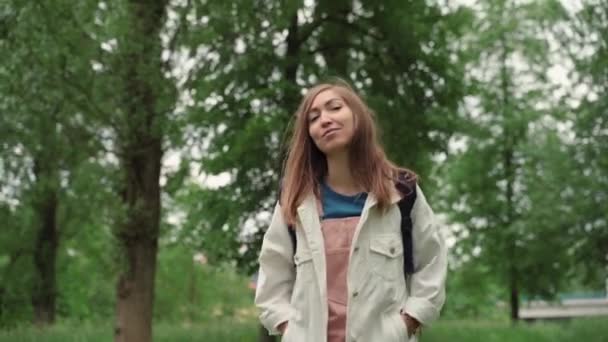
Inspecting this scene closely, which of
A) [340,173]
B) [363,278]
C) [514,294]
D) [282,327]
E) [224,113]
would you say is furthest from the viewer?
[514,294]

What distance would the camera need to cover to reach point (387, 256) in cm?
300

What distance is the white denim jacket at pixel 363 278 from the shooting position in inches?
115

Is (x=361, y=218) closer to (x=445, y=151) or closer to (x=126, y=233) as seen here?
(x=126, y=233)

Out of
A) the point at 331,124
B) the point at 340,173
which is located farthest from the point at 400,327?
the point at 331,124

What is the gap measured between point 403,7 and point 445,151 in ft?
6.65

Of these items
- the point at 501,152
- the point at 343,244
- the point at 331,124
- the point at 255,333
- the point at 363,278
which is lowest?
the point at 255,333

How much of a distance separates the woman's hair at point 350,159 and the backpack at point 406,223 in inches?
1.7

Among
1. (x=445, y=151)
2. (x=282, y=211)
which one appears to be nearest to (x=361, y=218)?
(x=282, y=211)

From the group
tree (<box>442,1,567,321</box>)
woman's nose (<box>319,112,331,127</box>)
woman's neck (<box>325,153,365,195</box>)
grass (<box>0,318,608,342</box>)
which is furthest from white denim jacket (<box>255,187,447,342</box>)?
tree (<box>442,1,567,321</box>)

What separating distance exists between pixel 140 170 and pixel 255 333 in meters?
3.21

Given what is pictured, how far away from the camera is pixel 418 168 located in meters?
12.0

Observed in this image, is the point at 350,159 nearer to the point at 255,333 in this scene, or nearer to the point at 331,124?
the point at 331,124

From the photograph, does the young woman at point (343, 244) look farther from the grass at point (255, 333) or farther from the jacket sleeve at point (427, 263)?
the grass at point (255, 333)

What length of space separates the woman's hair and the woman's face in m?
0.02
